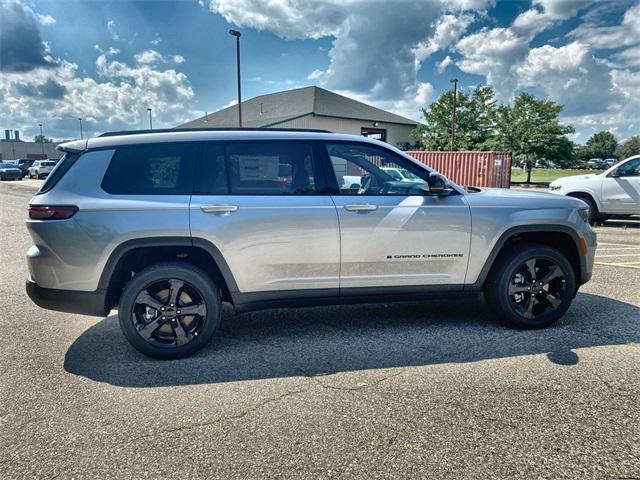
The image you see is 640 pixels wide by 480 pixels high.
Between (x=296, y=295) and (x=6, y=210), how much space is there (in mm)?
16464

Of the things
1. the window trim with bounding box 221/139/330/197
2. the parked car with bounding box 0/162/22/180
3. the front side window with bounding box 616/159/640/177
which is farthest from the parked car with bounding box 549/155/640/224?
the parked car with bounding box 0/162/22/180

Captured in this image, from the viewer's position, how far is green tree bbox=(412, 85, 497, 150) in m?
34.5

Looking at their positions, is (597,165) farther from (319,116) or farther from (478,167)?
(478,167)

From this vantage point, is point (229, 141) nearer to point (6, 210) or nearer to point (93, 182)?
point (93, 182)

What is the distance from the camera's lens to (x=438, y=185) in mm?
3771

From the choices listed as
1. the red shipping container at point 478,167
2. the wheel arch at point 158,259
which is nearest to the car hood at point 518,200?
the wheel arch at point 158,259

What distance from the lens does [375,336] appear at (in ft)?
13.1

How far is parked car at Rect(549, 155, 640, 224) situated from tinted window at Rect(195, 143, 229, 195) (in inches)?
402

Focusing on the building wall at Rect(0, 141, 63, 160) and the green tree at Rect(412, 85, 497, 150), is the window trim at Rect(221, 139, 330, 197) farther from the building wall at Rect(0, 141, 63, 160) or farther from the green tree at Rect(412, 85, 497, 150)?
the building wall at Rect(0, 141, 63, 160)

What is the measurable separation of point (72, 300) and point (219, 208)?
1425 millimetres

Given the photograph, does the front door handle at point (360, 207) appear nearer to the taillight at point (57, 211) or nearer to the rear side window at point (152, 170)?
the rear side window at point (152, 170)

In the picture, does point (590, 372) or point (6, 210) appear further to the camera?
point (6, 210)

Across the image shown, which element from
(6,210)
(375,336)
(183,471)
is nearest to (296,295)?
(375,336)

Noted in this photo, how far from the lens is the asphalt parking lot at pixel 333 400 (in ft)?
7.54
